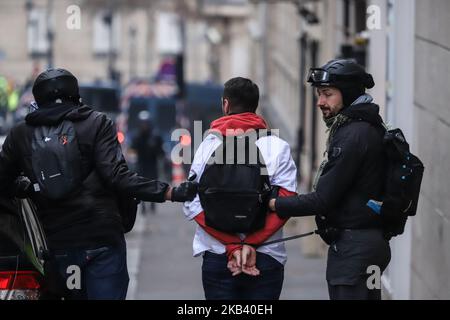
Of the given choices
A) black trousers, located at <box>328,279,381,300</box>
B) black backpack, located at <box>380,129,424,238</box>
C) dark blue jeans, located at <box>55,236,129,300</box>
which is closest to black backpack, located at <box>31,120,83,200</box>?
dark blue jeans, located at <box>55,236,129,300</box>

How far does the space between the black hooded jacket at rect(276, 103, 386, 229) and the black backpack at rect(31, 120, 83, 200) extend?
45.4 inches

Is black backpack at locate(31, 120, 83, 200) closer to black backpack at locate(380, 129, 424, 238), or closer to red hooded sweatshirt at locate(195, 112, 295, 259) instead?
red hooded sweatshirt at locate(195, 112, 295, 259)

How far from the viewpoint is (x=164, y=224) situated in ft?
82.6

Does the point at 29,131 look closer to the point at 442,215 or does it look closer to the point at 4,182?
the point at 4,182

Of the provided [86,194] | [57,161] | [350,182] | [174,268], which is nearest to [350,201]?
[350,182]

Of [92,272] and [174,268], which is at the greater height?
[92,272]

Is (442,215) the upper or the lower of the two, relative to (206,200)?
lower

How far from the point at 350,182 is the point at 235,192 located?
60 cm

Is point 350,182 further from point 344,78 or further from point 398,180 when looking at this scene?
point 344,78

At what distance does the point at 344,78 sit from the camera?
285 inches

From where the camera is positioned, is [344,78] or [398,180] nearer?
[398,180]

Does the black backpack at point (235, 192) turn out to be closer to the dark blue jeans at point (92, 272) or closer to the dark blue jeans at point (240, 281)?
the dark blue jeans at point (240, 281)
